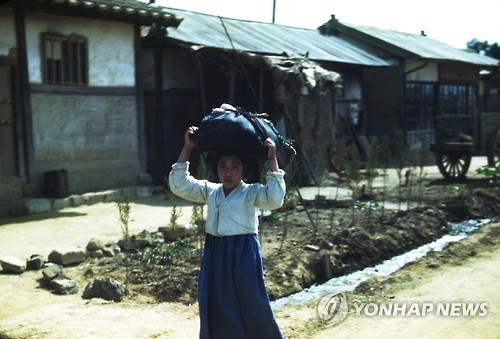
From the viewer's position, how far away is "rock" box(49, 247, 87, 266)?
5.85m

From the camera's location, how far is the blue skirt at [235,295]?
3.14m

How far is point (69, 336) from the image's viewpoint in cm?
390

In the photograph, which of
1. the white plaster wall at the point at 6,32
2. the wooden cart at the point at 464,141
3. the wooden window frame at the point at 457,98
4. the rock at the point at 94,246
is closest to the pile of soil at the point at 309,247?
the rock at the point at 94,246

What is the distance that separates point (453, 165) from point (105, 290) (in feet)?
31.3

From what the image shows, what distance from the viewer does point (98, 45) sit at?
10.6m

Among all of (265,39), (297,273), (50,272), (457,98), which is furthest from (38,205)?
(457,98)

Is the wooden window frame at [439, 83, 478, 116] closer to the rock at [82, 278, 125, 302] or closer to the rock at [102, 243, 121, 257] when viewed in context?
the rock at [102, 243, 121, 257]

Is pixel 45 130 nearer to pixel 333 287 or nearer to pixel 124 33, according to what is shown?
pixel 124 33

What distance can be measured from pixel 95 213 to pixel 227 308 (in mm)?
6402

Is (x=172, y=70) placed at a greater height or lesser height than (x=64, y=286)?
greater

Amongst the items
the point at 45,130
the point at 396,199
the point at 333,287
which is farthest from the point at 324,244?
the point at 45,130

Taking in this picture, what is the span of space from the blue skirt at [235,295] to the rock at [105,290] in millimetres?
1802

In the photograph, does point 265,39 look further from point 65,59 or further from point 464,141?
point 65,59

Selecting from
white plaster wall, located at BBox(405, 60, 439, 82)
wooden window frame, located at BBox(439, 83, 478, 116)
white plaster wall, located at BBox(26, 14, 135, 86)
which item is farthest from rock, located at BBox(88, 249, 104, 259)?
wooden window frame, located at BBox(439, 83, 478, 116)
